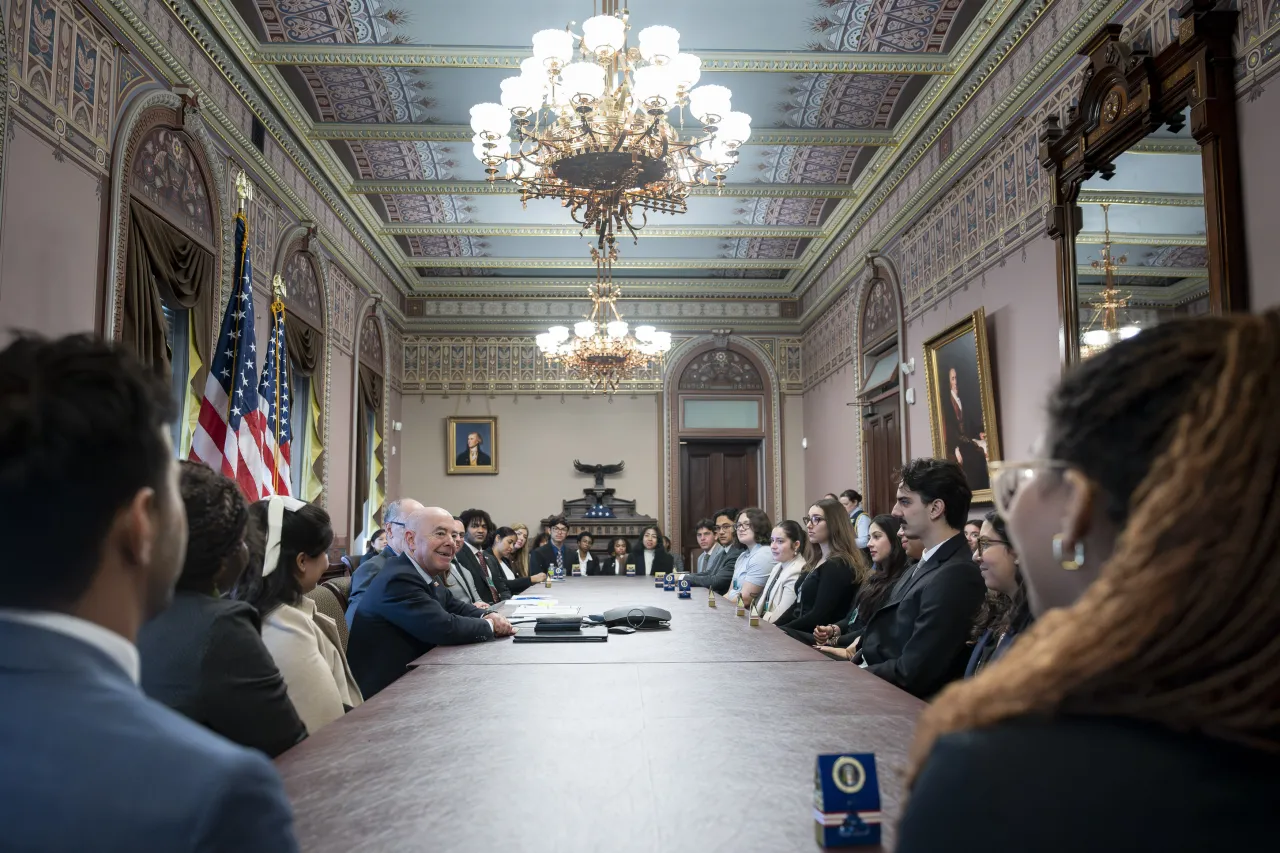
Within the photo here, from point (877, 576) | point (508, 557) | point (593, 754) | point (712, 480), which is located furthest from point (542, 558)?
point (593, 754)

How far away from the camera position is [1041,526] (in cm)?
95

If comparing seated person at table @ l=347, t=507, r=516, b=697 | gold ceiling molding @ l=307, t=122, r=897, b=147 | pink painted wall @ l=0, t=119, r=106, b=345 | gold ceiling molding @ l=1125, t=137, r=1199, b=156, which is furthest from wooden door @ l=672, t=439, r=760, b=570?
seated person at table @ l=347, t=507, r=516, b=697

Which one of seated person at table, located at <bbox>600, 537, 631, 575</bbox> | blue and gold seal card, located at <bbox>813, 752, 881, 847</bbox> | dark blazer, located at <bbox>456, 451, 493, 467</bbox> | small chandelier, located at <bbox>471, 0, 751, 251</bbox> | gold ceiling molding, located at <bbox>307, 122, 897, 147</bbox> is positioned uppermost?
gold ceiling molding, located at <bbox>307, 122, 897, 147</bbox>

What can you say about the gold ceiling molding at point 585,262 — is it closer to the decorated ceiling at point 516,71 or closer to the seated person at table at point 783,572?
the decorated ceiling at point 516,71

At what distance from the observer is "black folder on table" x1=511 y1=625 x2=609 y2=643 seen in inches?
159

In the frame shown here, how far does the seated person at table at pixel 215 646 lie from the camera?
194 cm

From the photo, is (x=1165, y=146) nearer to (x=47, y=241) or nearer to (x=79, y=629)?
(x=79, y=629)

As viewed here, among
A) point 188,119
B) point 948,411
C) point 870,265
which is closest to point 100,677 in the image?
point 188,119

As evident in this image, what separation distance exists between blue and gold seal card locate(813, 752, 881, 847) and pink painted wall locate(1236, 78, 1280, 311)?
3.71 metres

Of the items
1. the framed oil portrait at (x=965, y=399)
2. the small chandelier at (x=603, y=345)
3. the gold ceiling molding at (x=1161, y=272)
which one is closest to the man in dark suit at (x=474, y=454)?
the small chandelier at (x=603, y=345)

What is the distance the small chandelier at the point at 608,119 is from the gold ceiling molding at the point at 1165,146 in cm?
217

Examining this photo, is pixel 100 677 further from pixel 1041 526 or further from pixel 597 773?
pixel 597 773

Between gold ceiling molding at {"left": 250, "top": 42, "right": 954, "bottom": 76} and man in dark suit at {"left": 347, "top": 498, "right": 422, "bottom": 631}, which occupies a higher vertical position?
gold ceiling molding at {"left": 250, "top": 42, "right": 954, "bottom": 76}

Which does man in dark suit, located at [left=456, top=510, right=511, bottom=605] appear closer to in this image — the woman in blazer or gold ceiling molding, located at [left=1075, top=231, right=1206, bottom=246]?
the woman in blazer
